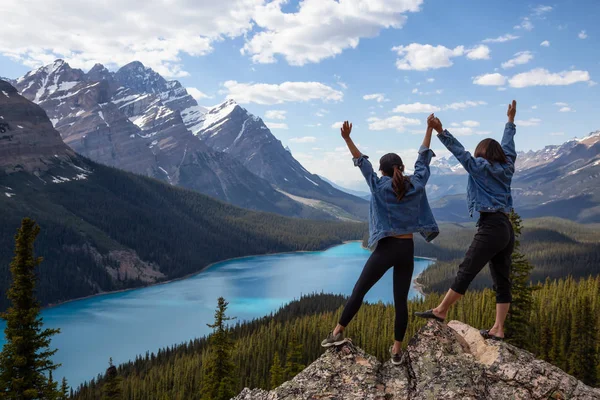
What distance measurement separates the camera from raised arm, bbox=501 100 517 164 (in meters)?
9.85

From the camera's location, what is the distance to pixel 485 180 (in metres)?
9.32

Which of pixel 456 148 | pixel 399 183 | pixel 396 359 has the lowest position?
pixel 396 359

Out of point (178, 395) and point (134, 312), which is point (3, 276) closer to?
point (134, 312)

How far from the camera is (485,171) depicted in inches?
365

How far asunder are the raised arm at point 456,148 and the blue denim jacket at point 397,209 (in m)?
0.76

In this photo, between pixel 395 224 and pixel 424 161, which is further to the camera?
pixel 424 161

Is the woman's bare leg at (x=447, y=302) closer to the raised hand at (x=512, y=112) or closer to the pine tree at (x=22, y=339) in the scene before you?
the raised hand at (x=512, y=112)

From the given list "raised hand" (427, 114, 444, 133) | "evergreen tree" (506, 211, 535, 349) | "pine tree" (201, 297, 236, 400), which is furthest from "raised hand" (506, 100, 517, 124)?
"pine tree" (201, 297, 236, 400)

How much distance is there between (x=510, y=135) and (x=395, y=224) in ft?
12.0

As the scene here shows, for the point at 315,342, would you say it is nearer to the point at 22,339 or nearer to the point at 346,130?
the point at 22,339

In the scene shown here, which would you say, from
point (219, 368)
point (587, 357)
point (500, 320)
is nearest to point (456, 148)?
point (500, 320)

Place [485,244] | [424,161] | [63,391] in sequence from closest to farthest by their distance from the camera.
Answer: [485,244], [424,161], [63,391]

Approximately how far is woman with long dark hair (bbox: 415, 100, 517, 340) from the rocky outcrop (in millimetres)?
634

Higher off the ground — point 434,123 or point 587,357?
point 434,123
